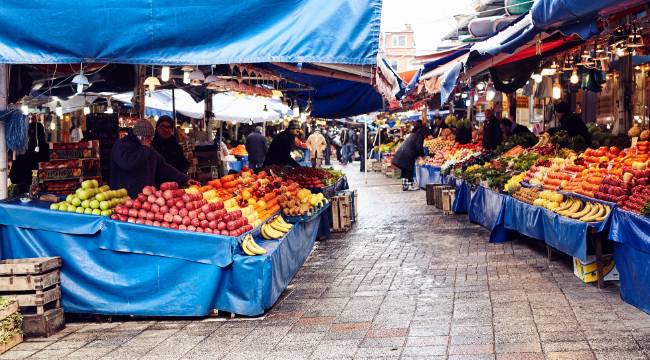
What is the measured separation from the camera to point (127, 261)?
7543 mm

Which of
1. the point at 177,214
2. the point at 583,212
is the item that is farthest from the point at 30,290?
the point at 583,212

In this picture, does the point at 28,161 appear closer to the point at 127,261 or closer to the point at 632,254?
the point at 127,261

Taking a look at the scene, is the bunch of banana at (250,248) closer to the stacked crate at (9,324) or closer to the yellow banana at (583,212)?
the stacked crate at (9,324)

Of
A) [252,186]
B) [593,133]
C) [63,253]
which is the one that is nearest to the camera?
[63,253]

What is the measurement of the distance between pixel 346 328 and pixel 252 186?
410 centimetres

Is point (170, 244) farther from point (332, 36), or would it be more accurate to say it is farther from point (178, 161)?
point (178, 161)

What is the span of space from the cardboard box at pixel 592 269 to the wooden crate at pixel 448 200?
741cm

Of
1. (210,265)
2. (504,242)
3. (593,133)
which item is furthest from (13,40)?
(593,133)

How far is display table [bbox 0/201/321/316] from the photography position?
742cm

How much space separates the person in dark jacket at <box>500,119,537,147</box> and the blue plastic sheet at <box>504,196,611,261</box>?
4.39 m

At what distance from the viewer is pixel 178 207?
7770 millimetres

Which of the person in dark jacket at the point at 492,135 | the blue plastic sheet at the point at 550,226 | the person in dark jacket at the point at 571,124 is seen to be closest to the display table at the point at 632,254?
the blue plastic sheet at the point at 550,226

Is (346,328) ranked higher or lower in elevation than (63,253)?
lower

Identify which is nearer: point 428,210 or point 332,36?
point 332,36
